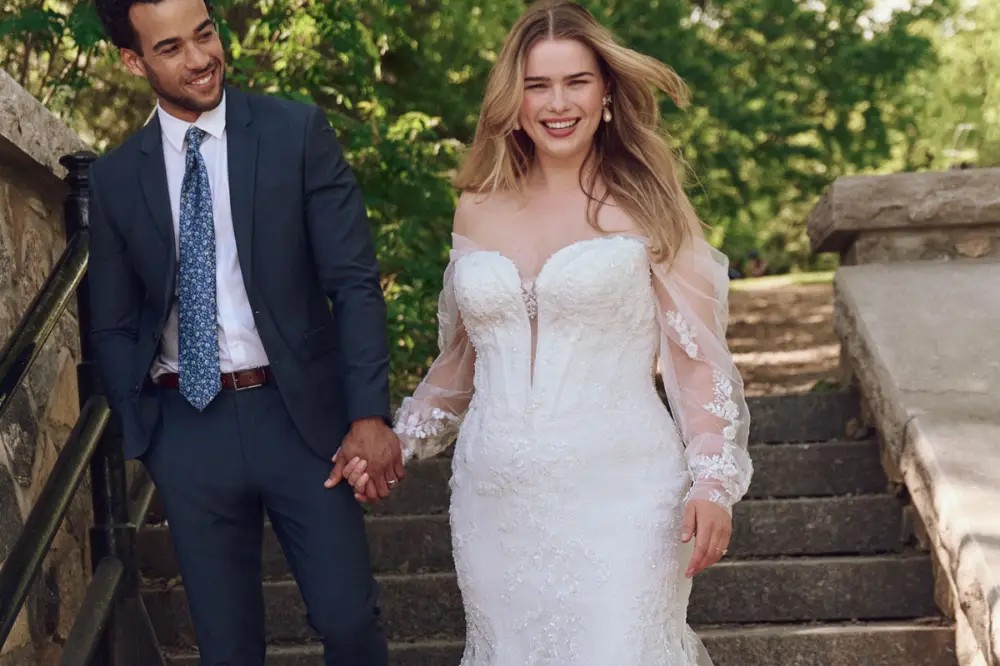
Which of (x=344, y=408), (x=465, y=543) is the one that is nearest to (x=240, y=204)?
(x=344, y=408)

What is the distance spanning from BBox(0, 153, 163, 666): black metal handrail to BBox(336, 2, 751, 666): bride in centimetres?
78

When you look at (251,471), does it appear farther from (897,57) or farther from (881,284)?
(897,57)

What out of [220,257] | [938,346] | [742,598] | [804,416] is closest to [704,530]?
[220,257]

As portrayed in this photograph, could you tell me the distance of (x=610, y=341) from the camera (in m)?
2.96

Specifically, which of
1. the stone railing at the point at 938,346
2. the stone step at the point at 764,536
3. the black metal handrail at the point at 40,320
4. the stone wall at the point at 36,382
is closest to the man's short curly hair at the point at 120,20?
the stone wall at the point at 36,382

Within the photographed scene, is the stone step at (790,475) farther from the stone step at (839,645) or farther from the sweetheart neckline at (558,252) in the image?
the sweetheart neckline at (558,252)

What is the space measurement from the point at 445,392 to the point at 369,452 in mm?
450

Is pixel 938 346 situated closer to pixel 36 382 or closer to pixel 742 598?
A: pixel 742 598

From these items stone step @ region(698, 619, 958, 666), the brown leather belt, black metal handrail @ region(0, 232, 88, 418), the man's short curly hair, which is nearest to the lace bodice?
the brown leather belt

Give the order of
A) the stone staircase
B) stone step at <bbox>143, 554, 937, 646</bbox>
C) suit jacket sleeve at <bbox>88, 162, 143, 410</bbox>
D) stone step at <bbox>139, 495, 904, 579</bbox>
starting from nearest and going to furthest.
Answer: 1. suit jacket sleeve at <bbox>88, 162, 143, 410</bbox>
2. the stone staircase
3. stone step at <bbox>143, 554, 937, 646</bbox>
4. stone step at <bbox>139, 495, 904, 579</bbox>

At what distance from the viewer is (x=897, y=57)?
875 cm

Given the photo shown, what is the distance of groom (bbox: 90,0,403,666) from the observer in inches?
113

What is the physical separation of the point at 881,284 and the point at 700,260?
2.42m

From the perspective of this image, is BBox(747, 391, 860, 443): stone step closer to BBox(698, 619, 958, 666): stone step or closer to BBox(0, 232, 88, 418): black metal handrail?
BBox(698, 619, 958, 666): stone step
